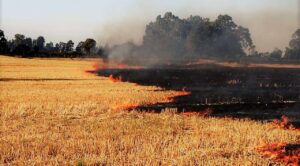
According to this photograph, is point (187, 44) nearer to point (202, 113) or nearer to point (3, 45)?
point (3, 45)

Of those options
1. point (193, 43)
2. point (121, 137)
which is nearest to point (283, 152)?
point (121, 137)

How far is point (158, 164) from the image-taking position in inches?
456

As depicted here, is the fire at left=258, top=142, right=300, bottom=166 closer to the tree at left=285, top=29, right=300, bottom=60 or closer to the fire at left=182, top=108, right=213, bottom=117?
the fire at left=182, top=108, right=213, bottom=117

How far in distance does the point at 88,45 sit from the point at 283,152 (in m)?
124

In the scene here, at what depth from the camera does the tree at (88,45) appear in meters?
134

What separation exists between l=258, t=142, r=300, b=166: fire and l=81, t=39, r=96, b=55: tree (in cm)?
12286

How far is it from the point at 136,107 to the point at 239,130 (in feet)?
26.9

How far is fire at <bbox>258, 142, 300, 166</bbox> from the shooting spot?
12281mm

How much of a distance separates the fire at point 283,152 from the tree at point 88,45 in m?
123

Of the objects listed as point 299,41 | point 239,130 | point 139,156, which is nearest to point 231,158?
point 139,156

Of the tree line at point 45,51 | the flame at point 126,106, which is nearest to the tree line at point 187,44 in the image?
the tree line at point 45,51

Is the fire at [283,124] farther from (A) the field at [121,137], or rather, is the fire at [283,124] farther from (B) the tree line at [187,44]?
(B) the tree line at [187,44]

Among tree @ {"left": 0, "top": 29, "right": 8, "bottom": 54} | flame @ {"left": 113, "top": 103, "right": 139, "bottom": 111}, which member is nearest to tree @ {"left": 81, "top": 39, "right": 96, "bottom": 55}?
tree @ {"left": 0, "top": 29, "right": 8, "bottom": 54}

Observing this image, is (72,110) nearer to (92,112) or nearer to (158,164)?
(92,112)
